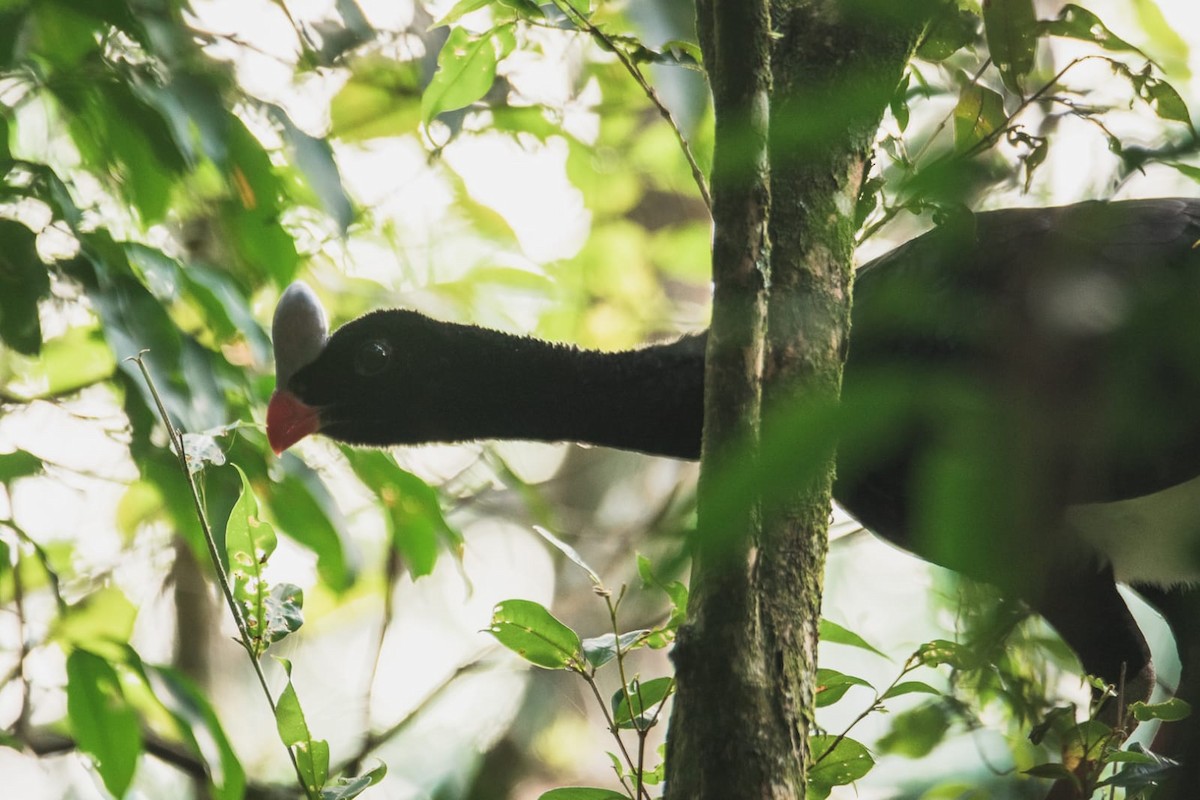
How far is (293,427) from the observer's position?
235 cm

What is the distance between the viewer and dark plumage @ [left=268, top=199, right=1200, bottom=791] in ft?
2.24

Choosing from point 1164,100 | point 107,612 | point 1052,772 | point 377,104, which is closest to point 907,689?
point 1052,772

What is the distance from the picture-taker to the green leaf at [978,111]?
4.91 feet

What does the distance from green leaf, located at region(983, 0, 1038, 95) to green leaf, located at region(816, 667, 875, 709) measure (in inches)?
27.8

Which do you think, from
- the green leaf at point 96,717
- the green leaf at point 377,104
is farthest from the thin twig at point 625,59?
the green leaf at point 377,104

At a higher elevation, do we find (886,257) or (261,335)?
(886,257)

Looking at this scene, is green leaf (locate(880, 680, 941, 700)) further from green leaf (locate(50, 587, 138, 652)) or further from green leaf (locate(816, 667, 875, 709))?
green leaf (locate(50, 587, 138, 652))

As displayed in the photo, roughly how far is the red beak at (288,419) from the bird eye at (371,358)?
137 mm

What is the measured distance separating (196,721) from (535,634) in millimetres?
806

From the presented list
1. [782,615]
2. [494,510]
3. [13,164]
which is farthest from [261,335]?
[494,510]

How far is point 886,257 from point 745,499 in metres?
1.68

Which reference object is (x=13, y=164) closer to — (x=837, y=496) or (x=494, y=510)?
(x=837, y=496)

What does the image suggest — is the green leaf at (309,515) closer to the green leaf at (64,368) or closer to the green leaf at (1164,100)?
the green leaf at (64,368)

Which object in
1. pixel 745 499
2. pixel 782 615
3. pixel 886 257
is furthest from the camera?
pixel 886 257
